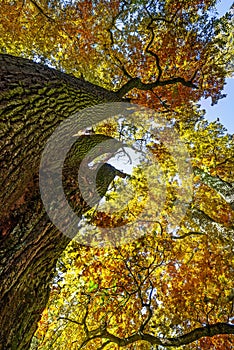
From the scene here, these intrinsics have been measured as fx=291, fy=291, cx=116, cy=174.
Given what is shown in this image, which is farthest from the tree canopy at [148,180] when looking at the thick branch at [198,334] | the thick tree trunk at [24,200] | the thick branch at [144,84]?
the thick tree trunk at [24,200]

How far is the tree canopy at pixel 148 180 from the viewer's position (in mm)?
7609

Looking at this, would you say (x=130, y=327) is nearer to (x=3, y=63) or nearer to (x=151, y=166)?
(x=151, y=166)

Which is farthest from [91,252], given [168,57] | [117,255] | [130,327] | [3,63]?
[168,57]

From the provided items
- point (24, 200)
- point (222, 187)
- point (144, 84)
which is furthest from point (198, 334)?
point (144, 84)

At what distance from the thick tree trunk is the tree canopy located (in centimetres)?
345

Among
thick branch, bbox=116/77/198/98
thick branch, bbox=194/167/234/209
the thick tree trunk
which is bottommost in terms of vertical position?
the thick tree trunk

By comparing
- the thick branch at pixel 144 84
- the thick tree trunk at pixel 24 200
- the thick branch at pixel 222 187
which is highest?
the thick branch at pixel 144 84

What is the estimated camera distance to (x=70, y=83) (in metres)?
4.30

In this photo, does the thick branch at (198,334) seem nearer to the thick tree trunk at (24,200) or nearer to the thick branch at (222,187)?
the thick branch at (222,187)

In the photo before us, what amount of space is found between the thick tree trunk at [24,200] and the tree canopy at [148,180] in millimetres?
3453

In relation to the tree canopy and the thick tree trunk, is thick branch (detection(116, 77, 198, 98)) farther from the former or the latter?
the thick tree trunk

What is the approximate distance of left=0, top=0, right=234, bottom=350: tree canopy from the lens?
7.61m

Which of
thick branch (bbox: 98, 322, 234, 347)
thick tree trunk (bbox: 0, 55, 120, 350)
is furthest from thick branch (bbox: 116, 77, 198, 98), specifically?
thick branch (bbox: 98, 322, 234, 347)

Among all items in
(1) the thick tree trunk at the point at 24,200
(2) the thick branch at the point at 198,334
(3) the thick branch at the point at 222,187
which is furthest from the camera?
(3) the thick branch at the point at 222,187
